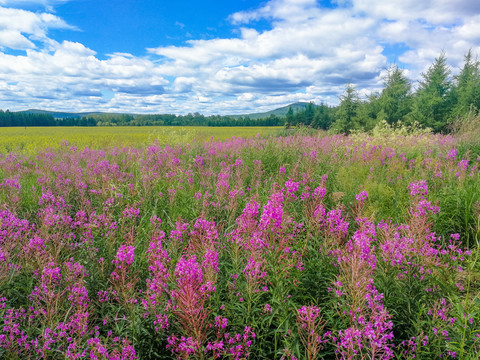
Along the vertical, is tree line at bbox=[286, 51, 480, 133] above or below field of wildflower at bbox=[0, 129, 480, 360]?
above

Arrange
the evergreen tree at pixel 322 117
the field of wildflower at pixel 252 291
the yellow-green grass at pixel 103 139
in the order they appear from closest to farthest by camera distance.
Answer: the field of wildflower at pixel 252 291
the yellow-green grass at pixel 103 139
the evergreen tree at pixel 322 117

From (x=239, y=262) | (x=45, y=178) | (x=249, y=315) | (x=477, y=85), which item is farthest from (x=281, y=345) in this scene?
(x=477, y=85)

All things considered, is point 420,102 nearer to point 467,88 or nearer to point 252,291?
point 467,88

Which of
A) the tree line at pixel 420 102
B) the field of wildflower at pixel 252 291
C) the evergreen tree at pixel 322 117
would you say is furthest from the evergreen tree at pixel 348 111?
the field of wildflower at pixel 252 291

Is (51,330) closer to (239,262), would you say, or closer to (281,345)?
(239,262)

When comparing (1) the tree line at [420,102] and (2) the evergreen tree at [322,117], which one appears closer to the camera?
(1) the tree line at [420,102]

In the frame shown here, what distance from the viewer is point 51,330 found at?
2115mm

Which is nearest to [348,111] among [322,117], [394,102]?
[394,102]

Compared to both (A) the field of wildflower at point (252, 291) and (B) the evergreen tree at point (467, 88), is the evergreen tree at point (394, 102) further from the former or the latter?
(A) the field of wildflower at point (252, 291)

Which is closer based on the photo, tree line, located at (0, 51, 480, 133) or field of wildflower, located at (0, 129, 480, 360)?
field of wildflower, located at (0, 129, 480, 360)

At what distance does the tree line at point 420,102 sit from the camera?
30609mm

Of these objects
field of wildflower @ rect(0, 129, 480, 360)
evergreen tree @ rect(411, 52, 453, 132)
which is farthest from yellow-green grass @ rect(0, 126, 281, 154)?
evergreen tree @ rect(411, 52, 453, 132)

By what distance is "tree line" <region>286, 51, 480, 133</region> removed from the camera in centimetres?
3061

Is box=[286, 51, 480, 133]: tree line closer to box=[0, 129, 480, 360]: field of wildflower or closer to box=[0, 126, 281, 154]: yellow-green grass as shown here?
box=[0, 126, 281, 154]: yellow-green grass
